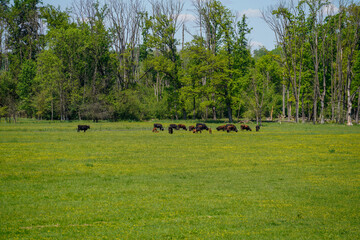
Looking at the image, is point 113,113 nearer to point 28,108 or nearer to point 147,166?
point 28,108

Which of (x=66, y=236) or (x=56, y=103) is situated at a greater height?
(x=56, y=103)

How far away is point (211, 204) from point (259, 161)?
388 inches

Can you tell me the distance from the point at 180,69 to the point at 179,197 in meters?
70.0

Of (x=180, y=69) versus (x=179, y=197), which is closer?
(x=179, y=197)

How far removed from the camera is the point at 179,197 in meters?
12.4

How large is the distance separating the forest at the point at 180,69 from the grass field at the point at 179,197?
50.1m

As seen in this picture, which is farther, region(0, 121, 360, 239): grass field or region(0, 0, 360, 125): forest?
region(0, 0, 360, 125): forest

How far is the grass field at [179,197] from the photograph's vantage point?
9172 millimetres

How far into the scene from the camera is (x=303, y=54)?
7888cm

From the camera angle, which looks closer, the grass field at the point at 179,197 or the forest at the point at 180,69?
the grass field at the point at 179,197

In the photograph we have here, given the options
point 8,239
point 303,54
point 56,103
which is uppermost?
point 303,54

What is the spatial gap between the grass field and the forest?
50.1 m

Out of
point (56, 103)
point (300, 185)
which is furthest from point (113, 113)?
point (300, 185)

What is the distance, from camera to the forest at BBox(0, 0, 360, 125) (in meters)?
72.2
